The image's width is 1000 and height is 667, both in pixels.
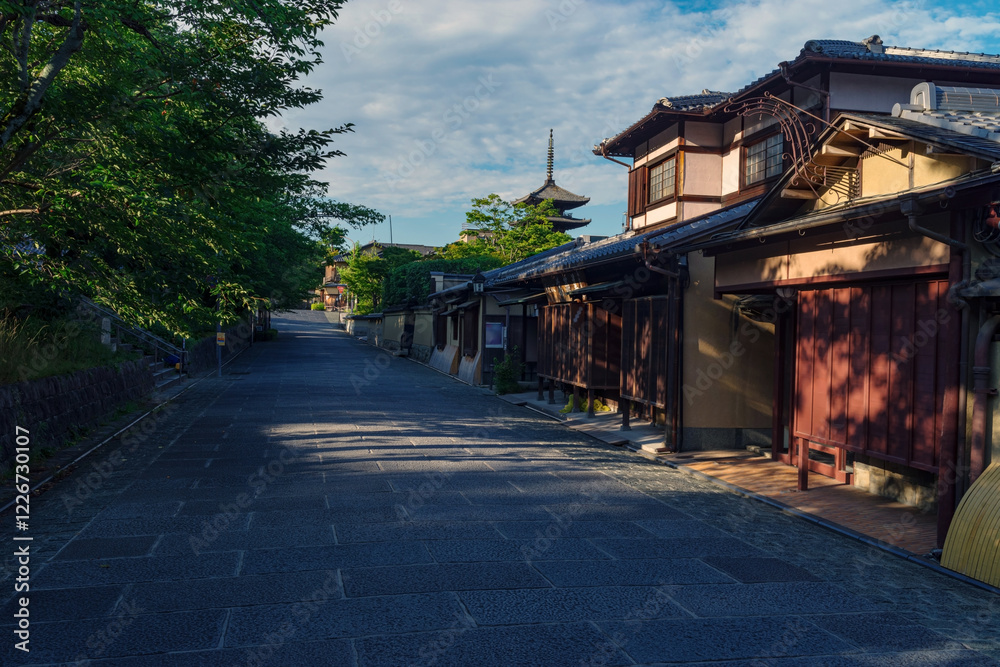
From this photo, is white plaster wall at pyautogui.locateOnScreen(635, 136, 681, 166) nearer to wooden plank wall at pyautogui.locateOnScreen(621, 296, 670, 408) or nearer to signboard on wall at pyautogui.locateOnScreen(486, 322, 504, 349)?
wooden plank wall at pyautogui.locateOnScreen(621, 296, 670, 408)

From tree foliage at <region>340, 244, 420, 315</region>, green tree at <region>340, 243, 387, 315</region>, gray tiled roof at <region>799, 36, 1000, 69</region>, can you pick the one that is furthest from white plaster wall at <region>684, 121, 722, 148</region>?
green tree at <region>340, 243, 387, 315</region>

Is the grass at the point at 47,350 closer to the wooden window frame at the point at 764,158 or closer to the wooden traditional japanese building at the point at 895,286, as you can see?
the wooden traditional japanese building at the point at 895,286

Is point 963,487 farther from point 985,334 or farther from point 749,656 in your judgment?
point 749,656

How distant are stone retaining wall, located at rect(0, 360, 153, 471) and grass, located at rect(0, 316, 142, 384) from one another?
189 mm

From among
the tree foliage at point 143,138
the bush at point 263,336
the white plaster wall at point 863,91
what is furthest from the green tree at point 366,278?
the tree foliage at point 143,138

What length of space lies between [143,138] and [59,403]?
5291 millimetres

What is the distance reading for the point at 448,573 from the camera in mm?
5965

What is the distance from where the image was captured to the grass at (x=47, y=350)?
1052 cm

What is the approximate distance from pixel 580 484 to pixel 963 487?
458cm

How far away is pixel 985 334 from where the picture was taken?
6492 mm

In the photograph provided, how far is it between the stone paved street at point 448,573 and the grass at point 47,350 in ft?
5.75

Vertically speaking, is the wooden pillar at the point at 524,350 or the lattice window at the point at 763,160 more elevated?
the lattice window at the point at 763,160

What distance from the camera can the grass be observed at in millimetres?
10516
